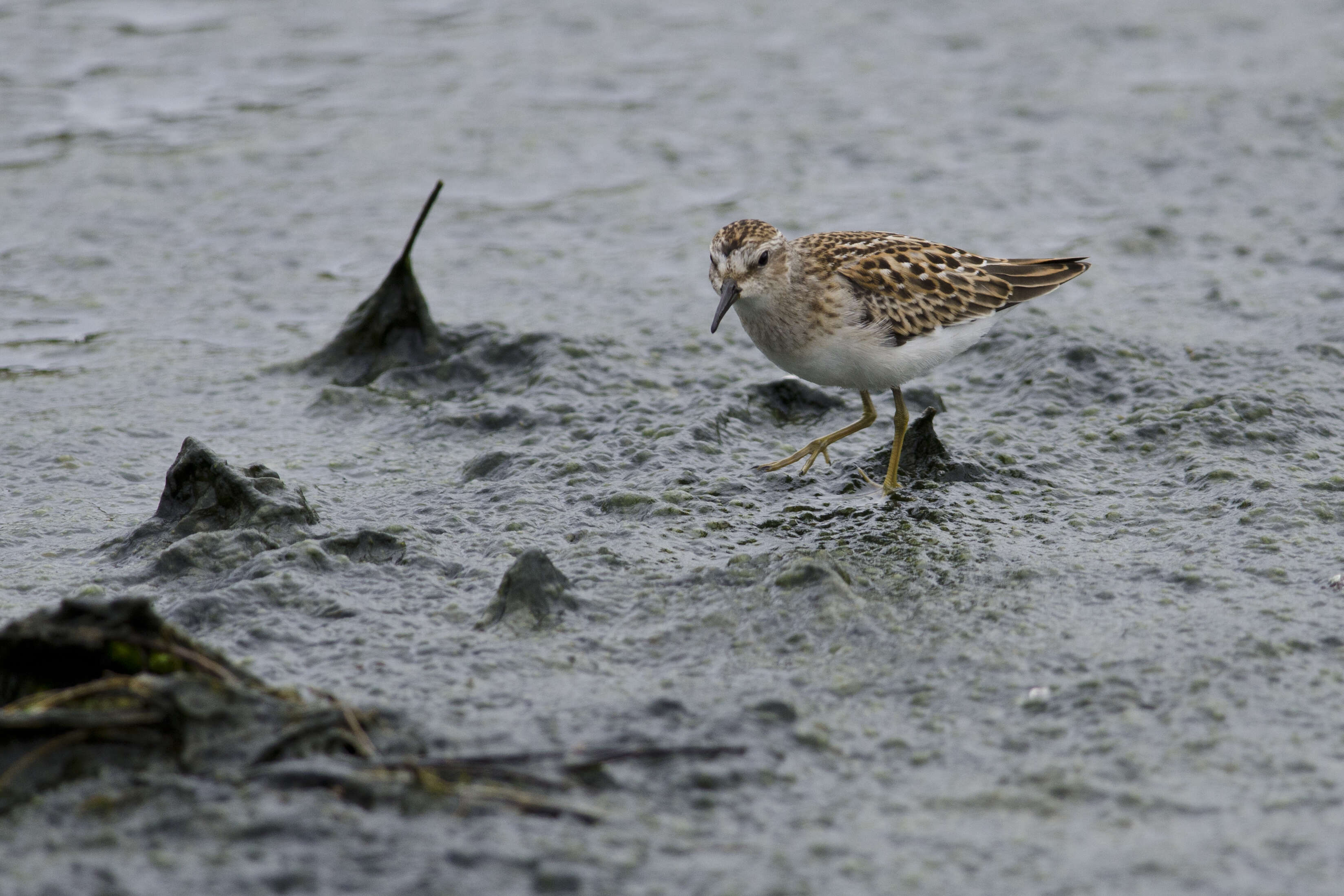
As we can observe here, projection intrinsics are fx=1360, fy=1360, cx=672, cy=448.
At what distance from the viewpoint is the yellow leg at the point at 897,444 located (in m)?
6.16

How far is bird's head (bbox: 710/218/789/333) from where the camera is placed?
20.1ft

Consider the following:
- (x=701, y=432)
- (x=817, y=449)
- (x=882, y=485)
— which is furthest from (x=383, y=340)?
(x=882, y=485)

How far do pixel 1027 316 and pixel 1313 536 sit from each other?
Answer: 2.64 metres

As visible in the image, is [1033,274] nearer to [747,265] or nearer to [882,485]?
[882,485]

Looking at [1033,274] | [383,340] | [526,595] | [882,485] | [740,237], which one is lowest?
[882,485]

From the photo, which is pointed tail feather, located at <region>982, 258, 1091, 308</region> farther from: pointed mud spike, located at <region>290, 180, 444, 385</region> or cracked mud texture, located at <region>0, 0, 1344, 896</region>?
pointed mud spike, located at <region>290, 180, 444, 385</region>

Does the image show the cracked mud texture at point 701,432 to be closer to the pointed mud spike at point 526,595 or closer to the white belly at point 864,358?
the pointed mud spike at point 526,595

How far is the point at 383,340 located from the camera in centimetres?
747

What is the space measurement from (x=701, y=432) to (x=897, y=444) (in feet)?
3.12

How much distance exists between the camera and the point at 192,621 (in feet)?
15.9

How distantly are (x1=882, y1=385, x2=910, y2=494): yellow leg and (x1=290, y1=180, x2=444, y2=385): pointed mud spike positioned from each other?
259cm

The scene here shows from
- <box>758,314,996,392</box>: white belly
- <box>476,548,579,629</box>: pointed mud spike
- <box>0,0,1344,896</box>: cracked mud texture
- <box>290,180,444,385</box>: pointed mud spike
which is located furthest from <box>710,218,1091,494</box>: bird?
<box>290,180,444,385</box>: pointed mud spike

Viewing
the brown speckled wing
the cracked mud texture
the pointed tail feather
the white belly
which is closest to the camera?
the cracked mud texture

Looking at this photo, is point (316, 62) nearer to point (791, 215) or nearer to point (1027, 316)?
point (791, 215)
